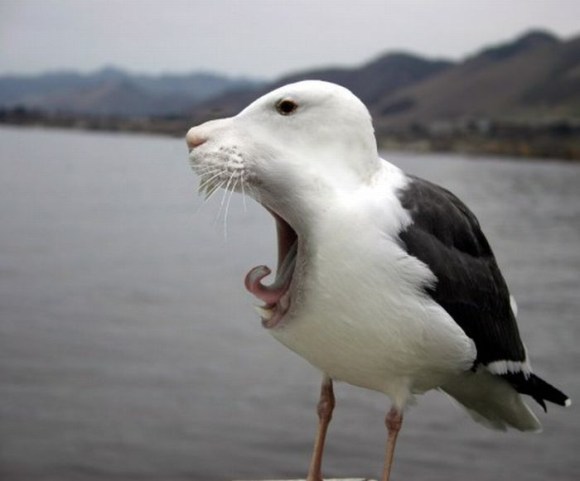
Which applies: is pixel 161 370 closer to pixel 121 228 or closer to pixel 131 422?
pixel 131 422

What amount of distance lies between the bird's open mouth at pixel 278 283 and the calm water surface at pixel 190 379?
0.85ft

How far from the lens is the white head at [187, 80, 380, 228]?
389cm

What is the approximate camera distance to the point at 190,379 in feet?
50.0

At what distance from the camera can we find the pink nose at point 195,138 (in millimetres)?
3945

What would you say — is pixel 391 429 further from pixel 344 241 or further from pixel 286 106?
pixel 286 106

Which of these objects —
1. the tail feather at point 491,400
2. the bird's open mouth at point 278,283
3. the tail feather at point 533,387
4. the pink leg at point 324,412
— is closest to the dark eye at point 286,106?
the bird's open mouth at point 278,283

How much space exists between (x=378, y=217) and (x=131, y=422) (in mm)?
10129

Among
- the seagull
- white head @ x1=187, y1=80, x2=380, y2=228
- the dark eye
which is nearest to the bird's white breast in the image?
the seagull

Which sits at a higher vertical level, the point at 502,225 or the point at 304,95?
the point at 502,225

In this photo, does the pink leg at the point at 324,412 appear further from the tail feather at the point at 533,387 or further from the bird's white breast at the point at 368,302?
the tail feather at the point at 533,387

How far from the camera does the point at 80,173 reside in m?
62.2

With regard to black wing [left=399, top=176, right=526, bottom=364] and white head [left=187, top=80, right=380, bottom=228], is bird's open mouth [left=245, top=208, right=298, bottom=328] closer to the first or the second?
white head [left=187, top=80, right=380, bottom=228]

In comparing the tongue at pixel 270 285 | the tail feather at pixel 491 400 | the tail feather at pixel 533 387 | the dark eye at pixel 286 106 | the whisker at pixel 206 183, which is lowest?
the tail feather at pixel 491 400

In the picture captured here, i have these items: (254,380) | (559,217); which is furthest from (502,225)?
(254,380)
